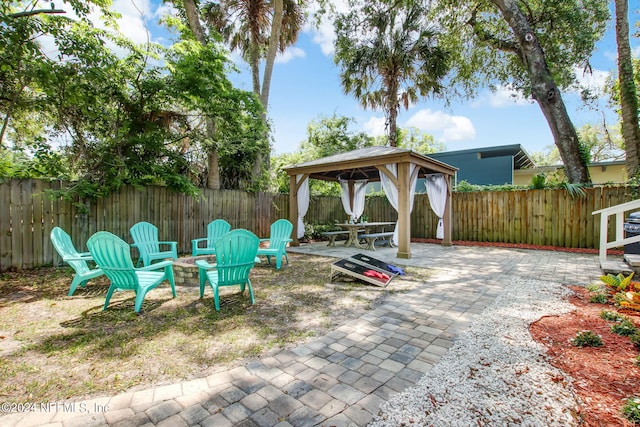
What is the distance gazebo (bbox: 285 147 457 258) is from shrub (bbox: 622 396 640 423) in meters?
4.99

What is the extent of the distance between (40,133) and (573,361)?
11.1 m

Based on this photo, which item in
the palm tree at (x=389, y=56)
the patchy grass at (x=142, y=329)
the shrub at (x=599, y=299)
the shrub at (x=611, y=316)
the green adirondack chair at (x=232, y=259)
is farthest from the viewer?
the palm tree at (x=389, y=56)

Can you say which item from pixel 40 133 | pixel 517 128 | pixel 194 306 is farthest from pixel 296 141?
pixel 517 128

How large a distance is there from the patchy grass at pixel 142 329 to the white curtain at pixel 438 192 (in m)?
4.69

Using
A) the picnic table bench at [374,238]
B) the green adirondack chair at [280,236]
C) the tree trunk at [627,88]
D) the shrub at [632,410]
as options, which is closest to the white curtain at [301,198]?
the picnic table bench at [374,238]

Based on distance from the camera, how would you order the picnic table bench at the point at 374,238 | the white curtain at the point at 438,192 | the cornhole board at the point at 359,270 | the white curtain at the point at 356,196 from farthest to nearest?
the white curtain at the point at 356,196
the white curtain at the point at 438,192
the picnic table bench at the point at 374,238
the cornhole board at the point at 359,270

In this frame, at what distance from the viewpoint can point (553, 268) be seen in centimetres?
546

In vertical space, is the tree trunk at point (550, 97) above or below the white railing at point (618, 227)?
above

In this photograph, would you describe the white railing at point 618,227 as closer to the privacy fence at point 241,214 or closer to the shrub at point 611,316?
the shrub at point 611,316

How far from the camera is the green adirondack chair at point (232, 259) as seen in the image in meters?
3.26

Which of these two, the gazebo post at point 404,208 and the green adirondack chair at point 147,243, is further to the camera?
the gazebo post at point 404,208

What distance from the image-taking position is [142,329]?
2.79 meters

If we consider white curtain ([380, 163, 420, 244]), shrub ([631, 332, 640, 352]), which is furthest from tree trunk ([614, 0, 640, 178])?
shrub ([631, 332, 640, 352])

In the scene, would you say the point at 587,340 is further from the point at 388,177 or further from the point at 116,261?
the point at 388,177
